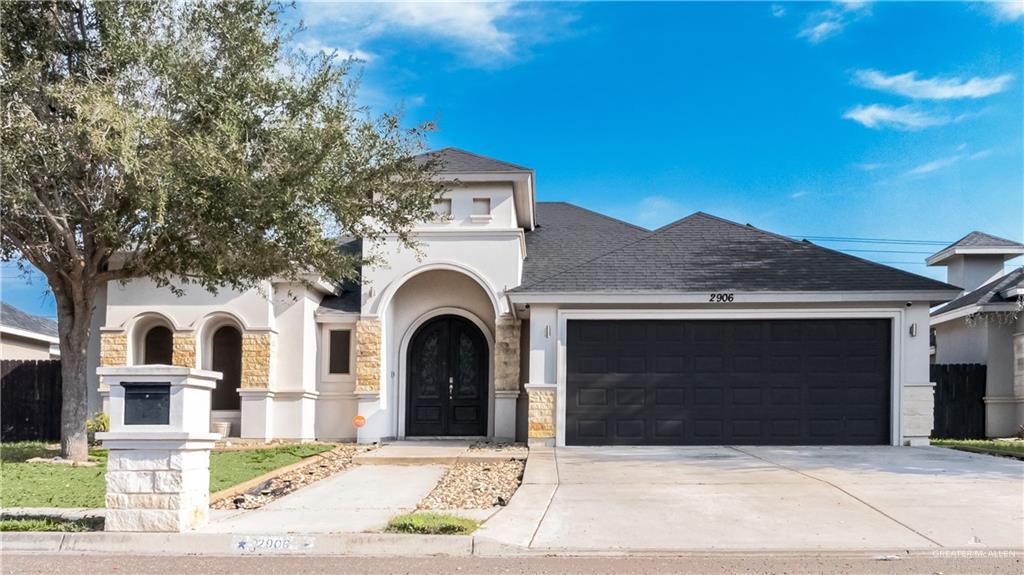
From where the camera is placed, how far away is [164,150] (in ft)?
41.0

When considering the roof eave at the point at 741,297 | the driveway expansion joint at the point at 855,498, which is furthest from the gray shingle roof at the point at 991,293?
the driveway expansion joint at the point at 855,498

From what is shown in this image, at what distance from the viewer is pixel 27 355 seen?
2797 centimetres

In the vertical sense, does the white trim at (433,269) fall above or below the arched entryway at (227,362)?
above

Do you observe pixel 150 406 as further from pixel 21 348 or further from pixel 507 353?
pixel 21 348

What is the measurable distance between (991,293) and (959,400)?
2660 mm

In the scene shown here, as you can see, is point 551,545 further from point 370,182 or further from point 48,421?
point 48,421

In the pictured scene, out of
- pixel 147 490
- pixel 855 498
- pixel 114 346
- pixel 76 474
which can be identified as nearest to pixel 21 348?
pixel 114 346

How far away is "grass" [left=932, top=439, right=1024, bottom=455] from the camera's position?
1533cm

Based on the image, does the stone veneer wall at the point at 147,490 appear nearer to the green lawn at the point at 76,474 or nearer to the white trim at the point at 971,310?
the green lawn at the point at 76,474

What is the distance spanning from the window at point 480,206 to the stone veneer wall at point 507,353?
239 cm

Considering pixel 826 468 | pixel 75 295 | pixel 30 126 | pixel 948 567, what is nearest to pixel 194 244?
pixel 75 295

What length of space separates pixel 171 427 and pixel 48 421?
1528cm

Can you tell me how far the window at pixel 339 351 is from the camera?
20484 mm

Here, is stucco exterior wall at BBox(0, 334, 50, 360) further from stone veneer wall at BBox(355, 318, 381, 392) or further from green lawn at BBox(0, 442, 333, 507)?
stone veneer wall at BBox(355, 318, 381, 392)
